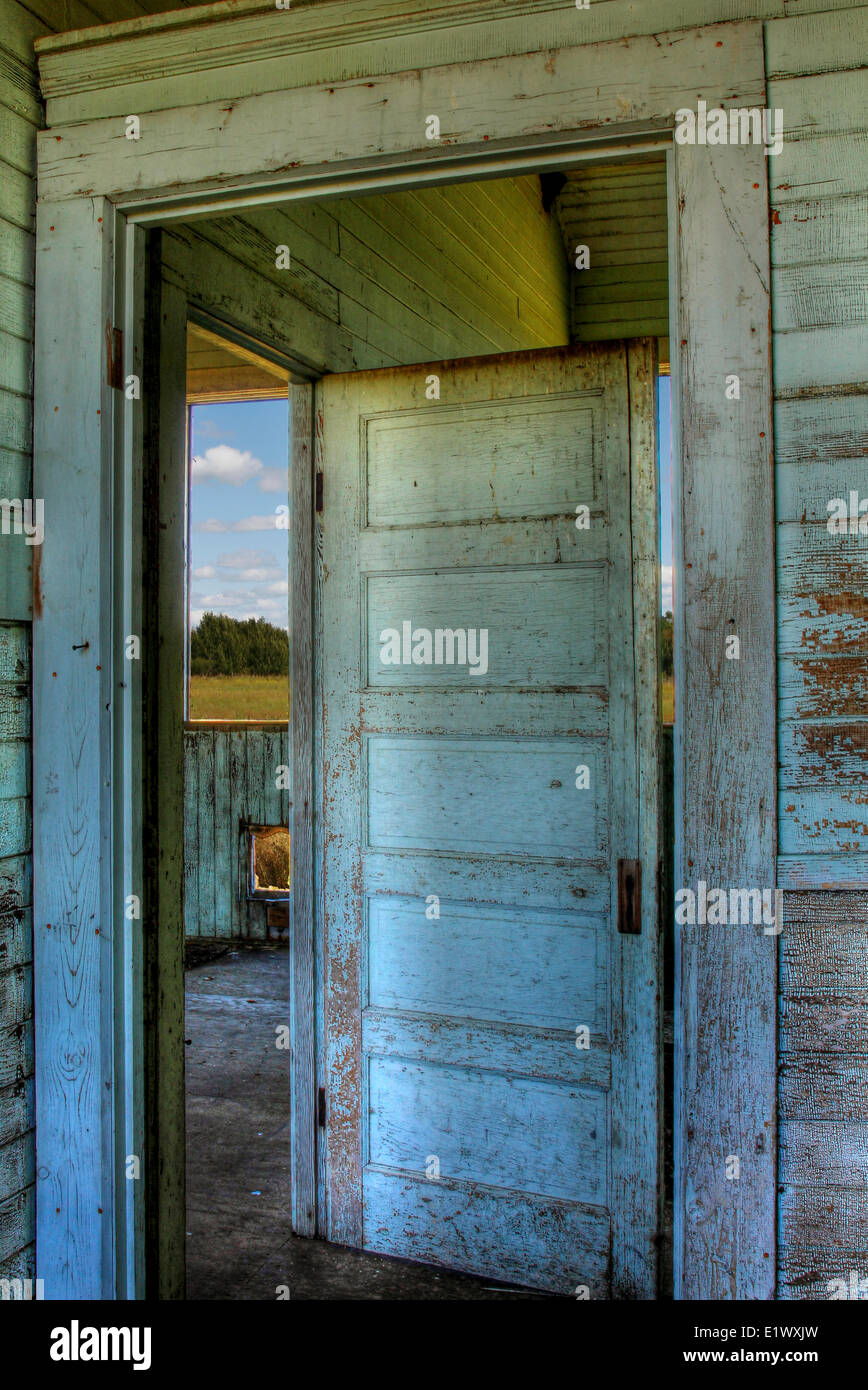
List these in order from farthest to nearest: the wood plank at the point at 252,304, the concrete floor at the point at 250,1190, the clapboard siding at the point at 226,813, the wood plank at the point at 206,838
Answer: the wood plank at the point at 206,838 < the clapboard siding at the point at 226,813 < the concrete floor at the point at 250,1190 < the wood plank at the point at 252,304

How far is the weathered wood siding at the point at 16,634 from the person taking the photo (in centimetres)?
159

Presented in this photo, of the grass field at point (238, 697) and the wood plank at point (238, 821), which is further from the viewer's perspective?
the grass field at point (238, 697)

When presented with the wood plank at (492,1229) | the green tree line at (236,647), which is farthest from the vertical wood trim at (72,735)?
the green tree line at (236,647)

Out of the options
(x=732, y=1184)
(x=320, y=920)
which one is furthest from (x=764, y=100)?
(x=320, y=920)

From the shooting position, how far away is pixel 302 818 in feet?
8.50

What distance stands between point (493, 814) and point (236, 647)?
3.79 meters

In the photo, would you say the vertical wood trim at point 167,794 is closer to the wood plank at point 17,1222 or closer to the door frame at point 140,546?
the door frame at point 140,546

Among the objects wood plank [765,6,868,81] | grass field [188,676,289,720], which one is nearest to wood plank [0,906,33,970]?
wood plank [765,6,868,81]

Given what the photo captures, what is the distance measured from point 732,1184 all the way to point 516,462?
1.68 metres

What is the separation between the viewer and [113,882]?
5.37 ft

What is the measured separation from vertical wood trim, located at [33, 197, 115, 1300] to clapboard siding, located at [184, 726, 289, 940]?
156 inches

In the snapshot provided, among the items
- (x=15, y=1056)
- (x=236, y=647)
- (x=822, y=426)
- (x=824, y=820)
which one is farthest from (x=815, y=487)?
(x=236, y=647)

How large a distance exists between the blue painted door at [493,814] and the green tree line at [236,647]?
10.5 ft
